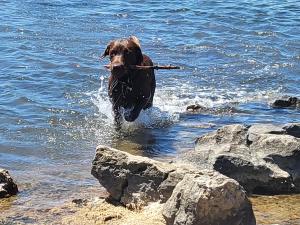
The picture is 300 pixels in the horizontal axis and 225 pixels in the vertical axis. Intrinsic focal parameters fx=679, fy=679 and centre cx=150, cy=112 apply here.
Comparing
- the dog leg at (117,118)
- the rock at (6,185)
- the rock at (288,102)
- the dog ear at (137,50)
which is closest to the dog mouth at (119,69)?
the dog ear at (137,50)

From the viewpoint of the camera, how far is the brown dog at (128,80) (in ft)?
28.8

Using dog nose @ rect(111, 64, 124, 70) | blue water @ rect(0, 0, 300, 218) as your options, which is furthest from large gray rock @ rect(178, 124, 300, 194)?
dog nose @ rect(111, 64, 124, 70)

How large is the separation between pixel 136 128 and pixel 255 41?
652 cm

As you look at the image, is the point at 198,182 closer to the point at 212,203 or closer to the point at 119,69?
the point at 212,203

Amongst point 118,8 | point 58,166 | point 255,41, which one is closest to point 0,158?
point 58,166

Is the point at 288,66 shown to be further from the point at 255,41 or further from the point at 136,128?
the point at 136,128

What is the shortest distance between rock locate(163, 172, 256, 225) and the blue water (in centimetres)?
168

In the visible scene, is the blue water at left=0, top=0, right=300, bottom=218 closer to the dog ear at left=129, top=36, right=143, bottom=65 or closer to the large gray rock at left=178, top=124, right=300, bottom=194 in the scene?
the dog ear at left=129, top=36, right=143, bottom=65

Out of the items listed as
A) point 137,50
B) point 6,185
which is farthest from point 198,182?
point 137,50

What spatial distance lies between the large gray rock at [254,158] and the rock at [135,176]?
0.75m

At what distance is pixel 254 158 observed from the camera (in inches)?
262

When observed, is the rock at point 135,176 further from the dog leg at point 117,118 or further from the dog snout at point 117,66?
the dog leg at point 117,118

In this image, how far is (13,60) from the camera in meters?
12.4

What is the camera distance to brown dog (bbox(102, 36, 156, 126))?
345 inches
